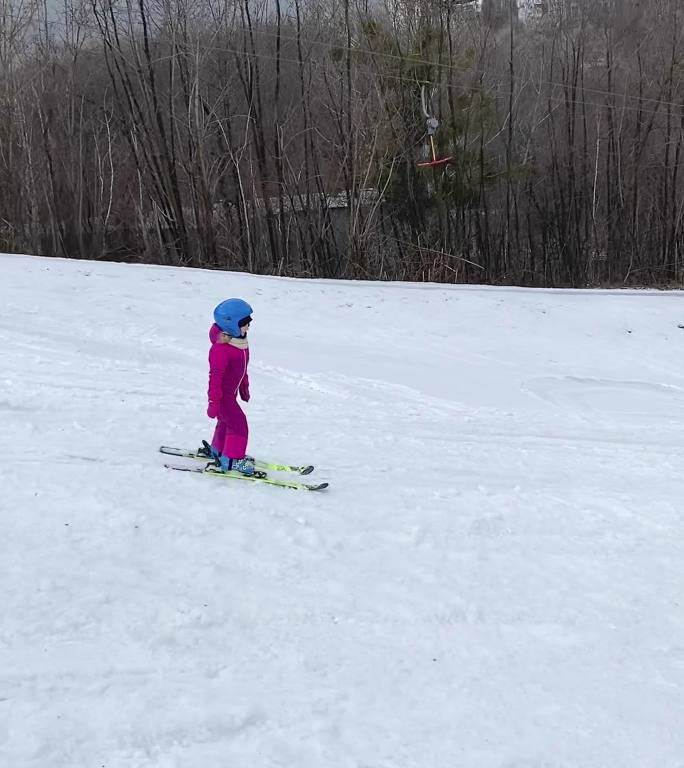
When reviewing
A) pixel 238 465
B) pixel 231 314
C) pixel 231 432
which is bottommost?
pixel 238 465

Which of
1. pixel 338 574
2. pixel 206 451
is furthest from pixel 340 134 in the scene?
pixel 338 574

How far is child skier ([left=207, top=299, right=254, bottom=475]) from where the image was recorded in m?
4.73

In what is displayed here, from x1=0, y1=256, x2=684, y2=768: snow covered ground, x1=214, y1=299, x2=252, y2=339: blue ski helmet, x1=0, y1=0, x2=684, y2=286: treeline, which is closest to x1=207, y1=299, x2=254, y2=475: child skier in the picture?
x1=214, y1=299, x2=252, y2=339: blue ski helmet

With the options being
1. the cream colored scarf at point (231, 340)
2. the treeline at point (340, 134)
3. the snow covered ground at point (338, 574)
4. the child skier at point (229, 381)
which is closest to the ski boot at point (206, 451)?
the child skier at point (229, 381)

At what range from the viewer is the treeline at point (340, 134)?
17.0 meters

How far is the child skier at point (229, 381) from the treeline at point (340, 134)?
12.0 m

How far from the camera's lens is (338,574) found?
12.6 feet

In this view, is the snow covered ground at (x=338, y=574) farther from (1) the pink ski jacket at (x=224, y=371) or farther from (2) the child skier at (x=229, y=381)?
(1) the pink ski jacket at (x=224, y=371)

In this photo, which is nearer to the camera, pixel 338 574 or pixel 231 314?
pixel 338 574

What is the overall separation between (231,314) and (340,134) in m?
13.3

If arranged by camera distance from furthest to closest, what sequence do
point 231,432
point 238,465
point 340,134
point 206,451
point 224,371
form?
point 340,134 → point 206,451 → point 238,465 → point 231,432 → point 224,371

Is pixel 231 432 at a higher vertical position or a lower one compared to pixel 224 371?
lower

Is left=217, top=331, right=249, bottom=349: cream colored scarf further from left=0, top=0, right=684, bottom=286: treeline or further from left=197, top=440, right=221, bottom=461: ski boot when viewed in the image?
left=0, top=0, right=684, bottom=286: treeline

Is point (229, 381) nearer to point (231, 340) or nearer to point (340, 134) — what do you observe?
point (231, 340)
